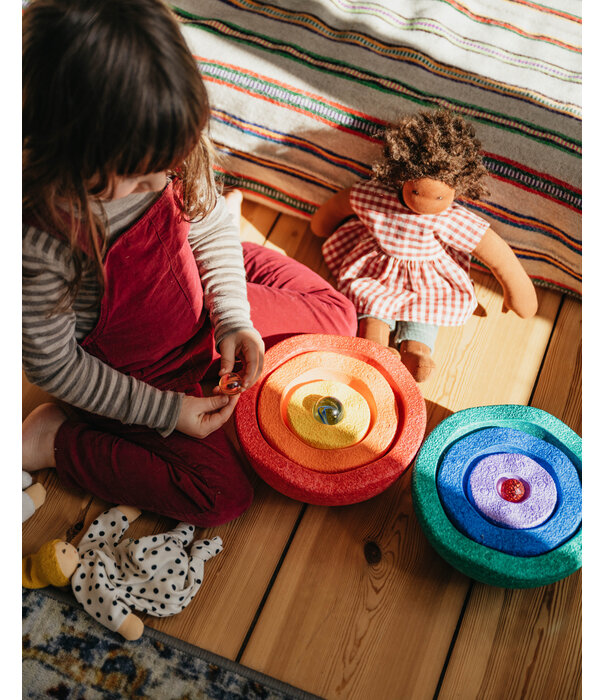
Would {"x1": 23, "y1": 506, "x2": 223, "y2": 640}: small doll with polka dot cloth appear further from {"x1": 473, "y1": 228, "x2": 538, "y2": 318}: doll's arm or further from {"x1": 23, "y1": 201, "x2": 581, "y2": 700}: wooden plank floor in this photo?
{"x1": 473, "y1": 228, "x2": 538, "y2": 318}: doll's arm

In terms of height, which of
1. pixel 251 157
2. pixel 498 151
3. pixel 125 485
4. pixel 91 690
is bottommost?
pixel 91 690

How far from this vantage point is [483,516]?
85 centimetres

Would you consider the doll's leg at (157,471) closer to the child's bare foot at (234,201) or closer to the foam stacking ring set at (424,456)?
the foam stacking ring set at (424,456)

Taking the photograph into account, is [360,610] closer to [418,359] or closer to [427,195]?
[418,359]

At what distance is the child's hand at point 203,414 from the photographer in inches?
34.5

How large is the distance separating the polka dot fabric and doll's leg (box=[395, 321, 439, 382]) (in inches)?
16.5

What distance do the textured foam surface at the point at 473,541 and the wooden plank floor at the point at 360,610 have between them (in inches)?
3.4

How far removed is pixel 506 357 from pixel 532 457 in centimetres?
25

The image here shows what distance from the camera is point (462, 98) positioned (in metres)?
1.07

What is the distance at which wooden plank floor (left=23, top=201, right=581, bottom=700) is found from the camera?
855 mm

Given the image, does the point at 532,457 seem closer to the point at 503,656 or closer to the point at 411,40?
the point at 503,656

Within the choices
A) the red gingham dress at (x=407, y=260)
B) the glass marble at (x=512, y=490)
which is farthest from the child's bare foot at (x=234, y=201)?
the glass marble at (x=512, y=490)

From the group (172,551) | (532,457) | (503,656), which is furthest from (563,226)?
(172,551)

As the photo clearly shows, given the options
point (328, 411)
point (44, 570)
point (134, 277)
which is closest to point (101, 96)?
point (134, 277)
